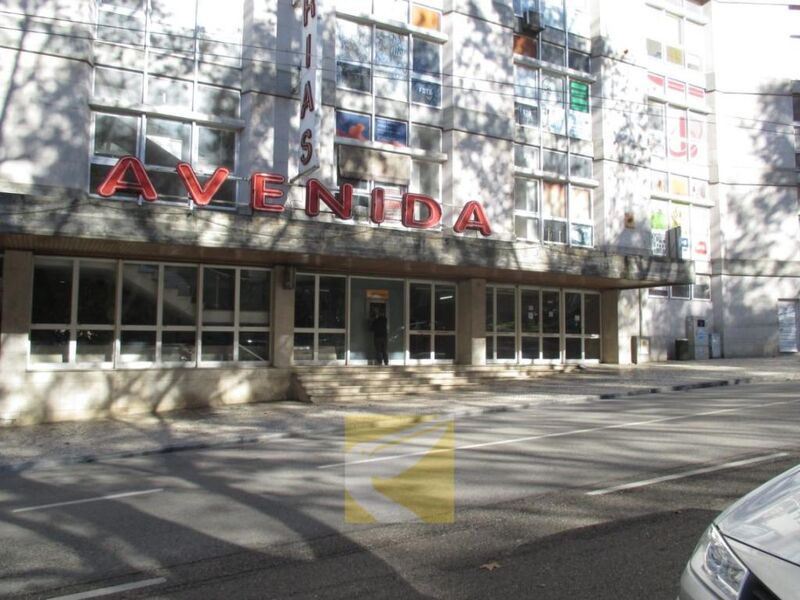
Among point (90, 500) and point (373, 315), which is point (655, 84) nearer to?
point (373, 315)

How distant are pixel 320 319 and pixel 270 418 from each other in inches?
189

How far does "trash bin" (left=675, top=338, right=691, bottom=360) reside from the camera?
2512 centimetres

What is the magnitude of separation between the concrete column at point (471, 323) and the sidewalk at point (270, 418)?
1.58 m

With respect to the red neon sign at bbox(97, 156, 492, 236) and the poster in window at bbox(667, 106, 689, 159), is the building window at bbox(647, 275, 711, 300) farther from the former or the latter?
the red neon sign at bbox(97, 156, 492, 236)

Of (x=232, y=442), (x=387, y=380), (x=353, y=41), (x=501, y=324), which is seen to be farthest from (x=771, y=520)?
(x=501, y=324)

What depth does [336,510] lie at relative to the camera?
612cm

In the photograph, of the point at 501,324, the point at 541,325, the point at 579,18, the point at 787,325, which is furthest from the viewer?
the point at 787,325

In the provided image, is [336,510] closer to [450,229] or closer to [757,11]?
[450,229]

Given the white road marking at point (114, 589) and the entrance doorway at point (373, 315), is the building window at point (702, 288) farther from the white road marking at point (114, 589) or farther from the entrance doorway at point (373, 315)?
the white road marking at point (114, 589)

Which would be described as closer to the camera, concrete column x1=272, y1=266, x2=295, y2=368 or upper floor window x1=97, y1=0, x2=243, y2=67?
upper floor window x1=97, y1=0, x2=243, y2=67

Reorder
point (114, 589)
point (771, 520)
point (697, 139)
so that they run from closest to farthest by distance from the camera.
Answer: point (771, 520), point (114, 589), point (697, 139)

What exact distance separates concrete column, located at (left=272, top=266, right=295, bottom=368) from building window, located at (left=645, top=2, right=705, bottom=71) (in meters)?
18.2

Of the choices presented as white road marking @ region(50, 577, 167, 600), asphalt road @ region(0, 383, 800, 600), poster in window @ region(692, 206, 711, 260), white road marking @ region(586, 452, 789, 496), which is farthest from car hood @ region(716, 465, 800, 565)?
poster in window @ region(692, 206, 711, 260)

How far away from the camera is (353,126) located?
59.4 feet
